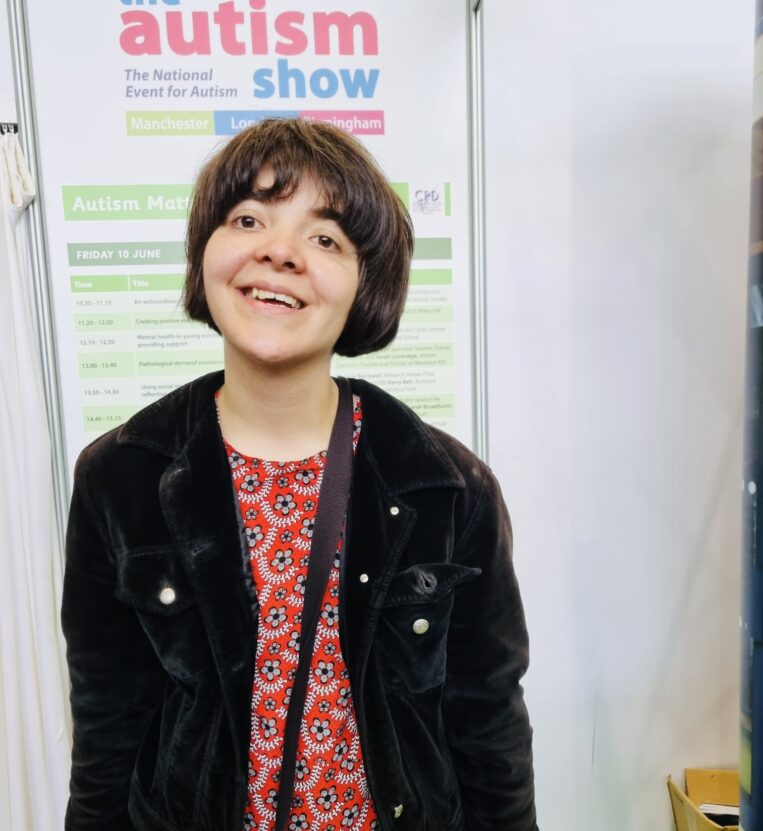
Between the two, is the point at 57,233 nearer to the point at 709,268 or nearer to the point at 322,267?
the point at 322,267

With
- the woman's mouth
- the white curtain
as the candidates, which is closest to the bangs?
the woman's mouth

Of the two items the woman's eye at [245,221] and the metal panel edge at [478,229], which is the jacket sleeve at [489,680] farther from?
the metal panel edge at [478,229]

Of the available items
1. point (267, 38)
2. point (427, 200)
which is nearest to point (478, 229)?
point (427, 200)

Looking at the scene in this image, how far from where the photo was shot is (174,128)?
Answer: 4.77 feet

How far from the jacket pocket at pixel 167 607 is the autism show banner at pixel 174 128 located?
2.77ft

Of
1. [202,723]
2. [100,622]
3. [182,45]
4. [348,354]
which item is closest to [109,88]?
[182,45]

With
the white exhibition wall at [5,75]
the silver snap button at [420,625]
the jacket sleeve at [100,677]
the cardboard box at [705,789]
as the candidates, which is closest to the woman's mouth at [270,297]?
the jacket sleeve at [100,677]

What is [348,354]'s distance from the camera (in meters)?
0.96

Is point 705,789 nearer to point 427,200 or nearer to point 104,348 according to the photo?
point 427,200

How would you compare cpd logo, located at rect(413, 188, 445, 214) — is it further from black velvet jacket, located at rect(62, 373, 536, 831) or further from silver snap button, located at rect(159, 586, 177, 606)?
silver snap button, located at rect(159, 586, 177, 606)

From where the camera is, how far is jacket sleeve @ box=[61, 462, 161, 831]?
787mm

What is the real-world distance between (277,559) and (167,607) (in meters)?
0.15

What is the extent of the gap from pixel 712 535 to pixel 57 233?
181cm

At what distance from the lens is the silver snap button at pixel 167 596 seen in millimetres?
761
